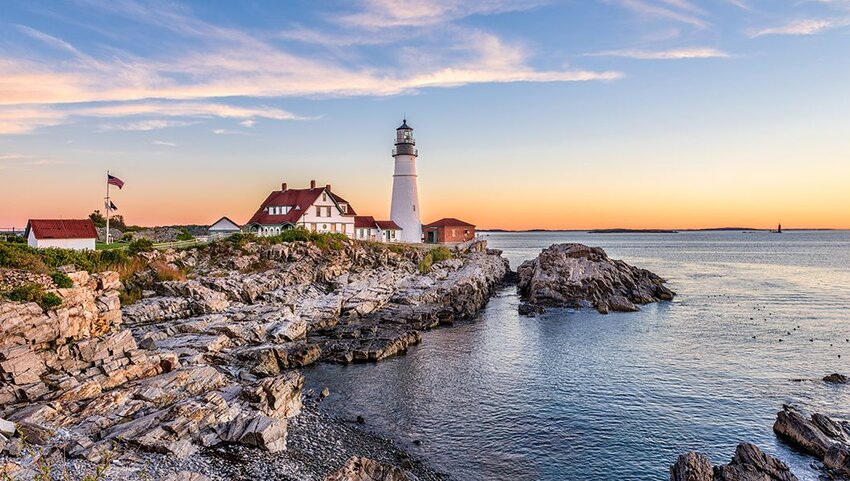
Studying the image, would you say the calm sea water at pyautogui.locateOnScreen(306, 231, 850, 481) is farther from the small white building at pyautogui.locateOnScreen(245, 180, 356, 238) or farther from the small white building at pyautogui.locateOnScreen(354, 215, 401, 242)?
the small white building at pyautogui.locateOnScreen(354, 215, 401, 242)

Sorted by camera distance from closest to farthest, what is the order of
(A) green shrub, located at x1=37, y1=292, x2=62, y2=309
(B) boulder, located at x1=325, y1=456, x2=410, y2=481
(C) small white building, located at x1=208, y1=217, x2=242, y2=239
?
(B) boulder, located at x1=325, y1=456, x2=410, y2=481 < (A) green shrub, located at x1=37, y1=292, x2=62, y2=309 < (C) small white building, located at x1=208, y1=217, x2=242, y2=239

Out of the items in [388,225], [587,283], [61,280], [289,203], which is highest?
[289,203]

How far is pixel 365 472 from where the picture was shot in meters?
13.8

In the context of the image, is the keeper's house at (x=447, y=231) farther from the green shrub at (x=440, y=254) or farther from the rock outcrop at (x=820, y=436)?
the rock outcrop at (x=820, y=436)

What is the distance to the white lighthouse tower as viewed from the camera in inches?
2591

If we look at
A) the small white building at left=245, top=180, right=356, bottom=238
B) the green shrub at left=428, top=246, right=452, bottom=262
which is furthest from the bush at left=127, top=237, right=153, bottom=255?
the green shrub at left=428, top=246, right=452, bottom=262

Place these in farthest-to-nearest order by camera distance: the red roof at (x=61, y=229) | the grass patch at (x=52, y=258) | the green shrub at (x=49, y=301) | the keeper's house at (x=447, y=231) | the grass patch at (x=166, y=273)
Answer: the keeper's house at (x=447, y=231)
the grass patch at (x=166, y=273)
the red roof at (x=61, y=229)
the grass patch at (x=52, y=258)
the green shrub at (x=49, y=301)

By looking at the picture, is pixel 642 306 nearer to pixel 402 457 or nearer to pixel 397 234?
pixel 397 234

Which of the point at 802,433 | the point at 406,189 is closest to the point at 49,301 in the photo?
the point at 802,433

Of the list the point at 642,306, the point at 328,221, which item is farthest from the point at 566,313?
the point at 328,221

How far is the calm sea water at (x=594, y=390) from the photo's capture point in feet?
57.4

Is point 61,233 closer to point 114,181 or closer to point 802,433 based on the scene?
point 114,181

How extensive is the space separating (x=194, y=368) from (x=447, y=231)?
57288 mm

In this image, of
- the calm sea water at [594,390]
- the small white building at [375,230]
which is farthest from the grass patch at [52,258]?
the small white building at [375,230]
